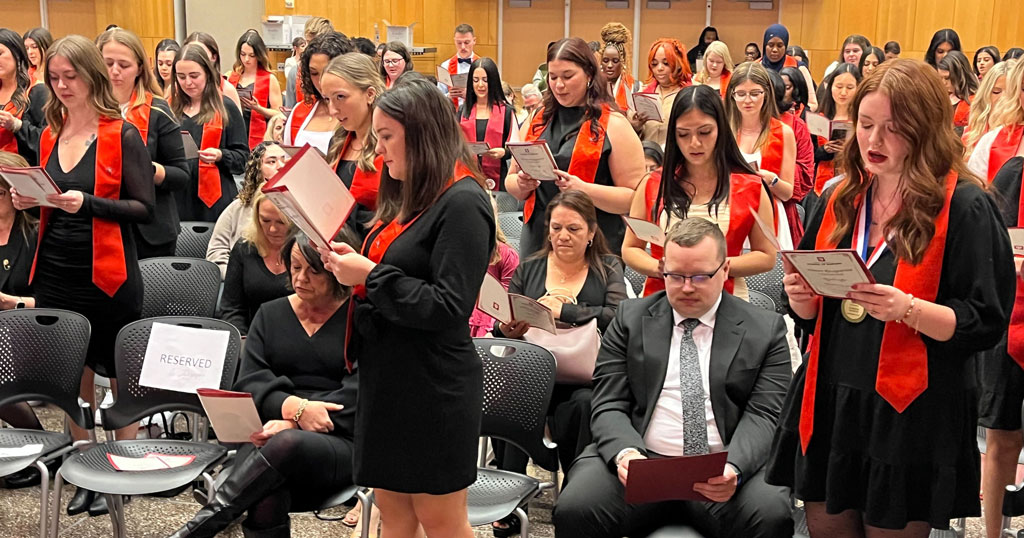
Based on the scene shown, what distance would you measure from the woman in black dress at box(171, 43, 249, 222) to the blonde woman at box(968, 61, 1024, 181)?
4025mm

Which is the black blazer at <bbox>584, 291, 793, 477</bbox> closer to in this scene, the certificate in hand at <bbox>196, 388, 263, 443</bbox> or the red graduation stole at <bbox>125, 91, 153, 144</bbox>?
the certificate in hand at <bbox>196, 388, 263, 443</bbox>

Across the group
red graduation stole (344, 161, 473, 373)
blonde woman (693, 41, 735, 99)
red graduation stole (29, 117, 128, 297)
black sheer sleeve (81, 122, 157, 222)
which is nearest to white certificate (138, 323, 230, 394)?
red graduation stole (29, 117, 128, 297)

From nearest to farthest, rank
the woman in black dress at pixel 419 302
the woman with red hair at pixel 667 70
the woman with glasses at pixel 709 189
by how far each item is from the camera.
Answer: the woman in black dress at pixel 419 302, the woman with glasses at pixel 709 189, the woman with red hair at pixel 667 70

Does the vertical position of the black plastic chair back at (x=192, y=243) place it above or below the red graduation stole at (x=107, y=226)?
below

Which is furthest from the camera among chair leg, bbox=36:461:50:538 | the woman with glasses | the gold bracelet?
the woman with glasses

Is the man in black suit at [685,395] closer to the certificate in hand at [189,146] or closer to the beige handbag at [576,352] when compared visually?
the beige handbag at [576,352]

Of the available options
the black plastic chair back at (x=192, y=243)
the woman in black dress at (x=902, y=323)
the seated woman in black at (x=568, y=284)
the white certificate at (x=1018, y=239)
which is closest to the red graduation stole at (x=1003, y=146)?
the white certificate at (x=1018, y=239)

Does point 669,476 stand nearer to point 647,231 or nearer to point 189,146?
point 647,231

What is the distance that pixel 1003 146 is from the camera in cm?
393

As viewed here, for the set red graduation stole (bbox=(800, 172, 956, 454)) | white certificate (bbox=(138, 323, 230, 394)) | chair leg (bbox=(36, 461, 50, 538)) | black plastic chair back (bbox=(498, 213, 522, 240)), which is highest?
red graduation stole (bbox=(800, 172, 956, 454))

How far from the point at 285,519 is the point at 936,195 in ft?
7.61

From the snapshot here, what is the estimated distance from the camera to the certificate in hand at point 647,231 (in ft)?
12.1

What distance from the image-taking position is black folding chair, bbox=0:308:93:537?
13.3ft

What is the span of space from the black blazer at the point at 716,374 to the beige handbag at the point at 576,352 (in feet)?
1.82
